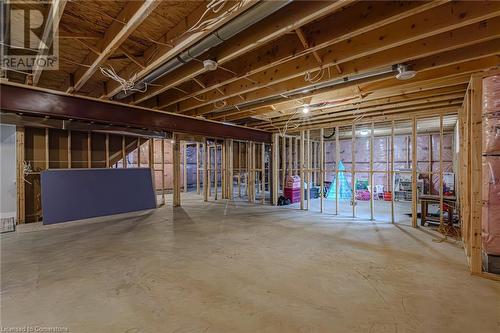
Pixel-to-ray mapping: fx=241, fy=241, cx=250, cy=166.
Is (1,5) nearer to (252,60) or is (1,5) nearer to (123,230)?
(252,60)

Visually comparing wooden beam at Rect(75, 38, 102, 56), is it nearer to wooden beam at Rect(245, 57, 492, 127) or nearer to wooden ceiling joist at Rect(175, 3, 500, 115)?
wooden ceiling joist at Rect(175, 3, 500, 115)

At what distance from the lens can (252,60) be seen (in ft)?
10.2

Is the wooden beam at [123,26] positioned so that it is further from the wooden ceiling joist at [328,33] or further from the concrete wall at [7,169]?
the concrete wall at [7,169]

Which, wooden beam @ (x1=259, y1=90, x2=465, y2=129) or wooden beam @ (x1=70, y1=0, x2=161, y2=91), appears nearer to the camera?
wooden beam @ (x1=70, y1=0, x2=161, y2=91)

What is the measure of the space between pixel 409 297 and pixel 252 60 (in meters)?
3.07

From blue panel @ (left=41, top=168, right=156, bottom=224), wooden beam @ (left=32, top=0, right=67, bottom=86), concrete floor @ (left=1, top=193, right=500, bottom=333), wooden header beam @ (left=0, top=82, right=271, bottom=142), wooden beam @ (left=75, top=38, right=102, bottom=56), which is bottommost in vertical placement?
concrete floor @ (left=1, top=193, right=500, bottom=333)

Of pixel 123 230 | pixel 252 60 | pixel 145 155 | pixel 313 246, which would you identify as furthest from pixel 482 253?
pixel 145 155

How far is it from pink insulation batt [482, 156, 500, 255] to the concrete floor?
15.6 inches

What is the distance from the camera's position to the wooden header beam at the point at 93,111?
3.27 metres

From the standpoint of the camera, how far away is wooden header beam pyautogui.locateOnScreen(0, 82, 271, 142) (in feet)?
10.7

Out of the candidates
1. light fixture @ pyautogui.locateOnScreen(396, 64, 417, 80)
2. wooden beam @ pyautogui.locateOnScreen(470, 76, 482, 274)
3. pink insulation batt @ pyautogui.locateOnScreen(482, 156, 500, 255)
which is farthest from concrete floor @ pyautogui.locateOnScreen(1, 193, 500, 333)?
light fixture @ pyautogui.locateOnScreen(396, 64, 417, 80)

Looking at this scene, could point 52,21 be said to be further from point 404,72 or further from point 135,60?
point 404,72

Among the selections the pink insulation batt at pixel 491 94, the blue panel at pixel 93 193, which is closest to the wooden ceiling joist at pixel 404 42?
the pink insulation batt at pixel 491 94
